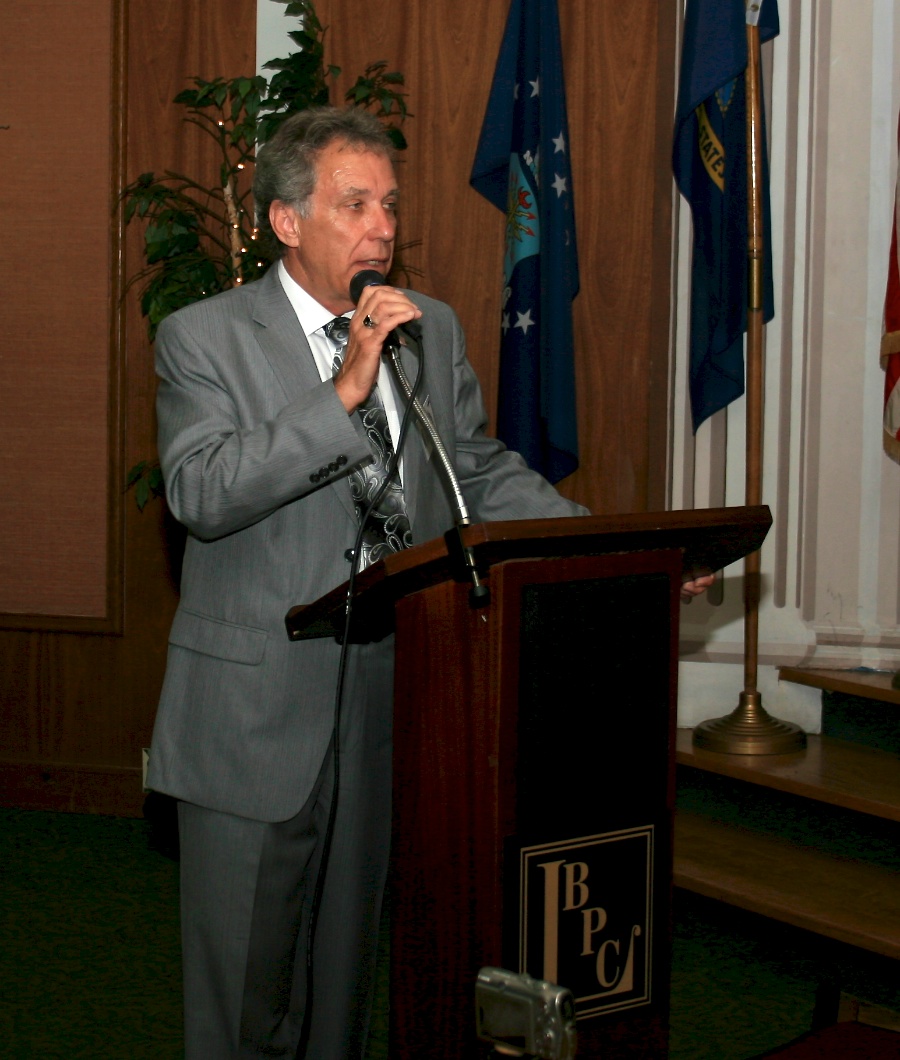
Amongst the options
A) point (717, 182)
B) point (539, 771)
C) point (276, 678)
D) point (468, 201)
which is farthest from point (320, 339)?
point (468, 201)

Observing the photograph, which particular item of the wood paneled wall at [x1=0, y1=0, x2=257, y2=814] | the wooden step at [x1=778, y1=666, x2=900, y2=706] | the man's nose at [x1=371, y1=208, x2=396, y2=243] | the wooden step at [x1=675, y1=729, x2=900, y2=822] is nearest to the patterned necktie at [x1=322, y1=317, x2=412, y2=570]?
the man's nose at [x1=371, y1=208, x2=396, y2=243]

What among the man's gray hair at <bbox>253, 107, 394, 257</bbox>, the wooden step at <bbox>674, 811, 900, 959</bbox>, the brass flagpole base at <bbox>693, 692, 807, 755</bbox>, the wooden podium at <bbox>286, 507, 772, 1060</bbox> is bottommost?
the wooden step at <bbox>674, 811, 900, 959</bbox>

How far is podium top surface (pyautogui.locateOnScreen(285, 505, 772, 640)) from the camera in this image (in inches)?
49.6

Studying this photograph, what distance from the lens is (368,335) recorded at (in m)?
1.48

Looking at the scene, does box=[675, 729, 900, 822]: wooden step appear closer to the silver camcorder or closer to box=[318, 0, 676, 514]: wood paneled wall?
box=[318, 0, 676, 514]: wood paneled wall

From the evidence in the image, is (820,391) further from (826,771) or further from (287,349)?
(287,349)

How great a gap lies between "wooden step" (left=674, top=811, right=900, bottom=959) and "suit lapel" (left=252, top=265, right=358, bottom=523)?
164cm

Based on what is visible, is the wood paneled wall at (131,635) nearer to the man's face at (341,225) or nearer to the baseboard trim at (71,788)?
the baseboard trim at (71,788)

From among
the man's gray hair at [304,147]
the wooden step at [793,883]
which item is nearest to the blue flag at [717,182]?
the wooden step at [793,883]

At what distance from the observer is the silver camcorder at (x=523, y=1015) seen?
1096 millimetres

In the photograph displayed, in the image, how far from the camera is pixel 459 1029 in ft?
4.34

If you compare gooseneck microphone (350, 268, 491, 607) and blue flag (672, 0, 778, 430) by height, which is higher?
blue flag (672, 0, 778, 430)

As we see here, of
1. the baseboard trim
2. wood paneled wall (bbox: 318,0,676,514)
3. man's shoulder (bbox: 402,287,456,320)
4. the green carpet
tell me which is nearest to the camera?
man's shoulder (bbox: 402,287,456,320)

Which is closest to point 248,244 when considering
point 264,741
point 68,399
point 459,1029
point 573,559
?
point 68,399
